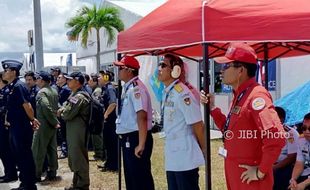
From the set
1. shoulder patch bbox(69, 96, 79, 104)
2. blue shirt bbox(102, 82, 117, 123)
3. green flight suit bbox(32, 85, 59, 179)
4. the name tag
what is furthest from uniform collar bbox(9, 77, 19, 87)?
the name tag

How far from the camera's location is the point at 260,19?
3713 mm

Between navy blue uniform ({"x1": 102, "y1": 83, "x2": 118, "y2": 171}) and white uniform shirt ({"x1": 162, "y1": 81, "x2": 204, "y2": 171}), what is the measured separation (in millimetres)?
4211

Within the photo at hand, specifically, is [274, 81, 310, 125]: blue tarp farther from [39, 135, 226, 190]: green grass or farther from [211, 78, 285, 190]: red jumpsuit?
[211, 78, 285, 190]: red jumpsuit

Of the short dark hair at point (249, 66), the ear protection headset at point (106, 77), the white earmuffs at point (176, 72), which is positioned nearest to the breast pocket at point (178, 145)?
the white earmuffs at point (176, 72)

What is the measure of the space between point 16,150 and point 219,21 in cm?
401

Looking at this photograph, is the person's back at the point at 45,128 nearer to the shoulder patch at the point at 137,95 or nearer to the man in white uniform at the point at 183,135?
the shoulder patch at the point at 137,95

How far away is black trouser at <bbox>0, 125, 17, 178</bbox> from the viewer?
26.4 ft

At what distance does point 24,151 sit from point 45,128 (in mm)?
1178

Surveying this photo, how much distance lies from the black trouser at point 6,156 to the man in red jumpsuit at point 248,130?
550 cm

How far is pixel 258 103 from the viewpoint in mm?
3164

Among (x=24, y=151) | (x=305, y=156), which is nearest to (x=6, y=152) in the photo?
(x=24, y=151)

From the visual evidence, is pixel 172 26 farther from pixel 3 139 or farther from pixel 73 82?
pixel 3 139

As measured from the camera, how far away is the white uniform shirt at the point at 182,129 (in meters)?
4.24

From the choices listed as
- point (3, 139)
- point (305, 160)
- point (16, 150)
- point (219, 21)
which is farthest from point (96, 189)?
point (219, 21)
